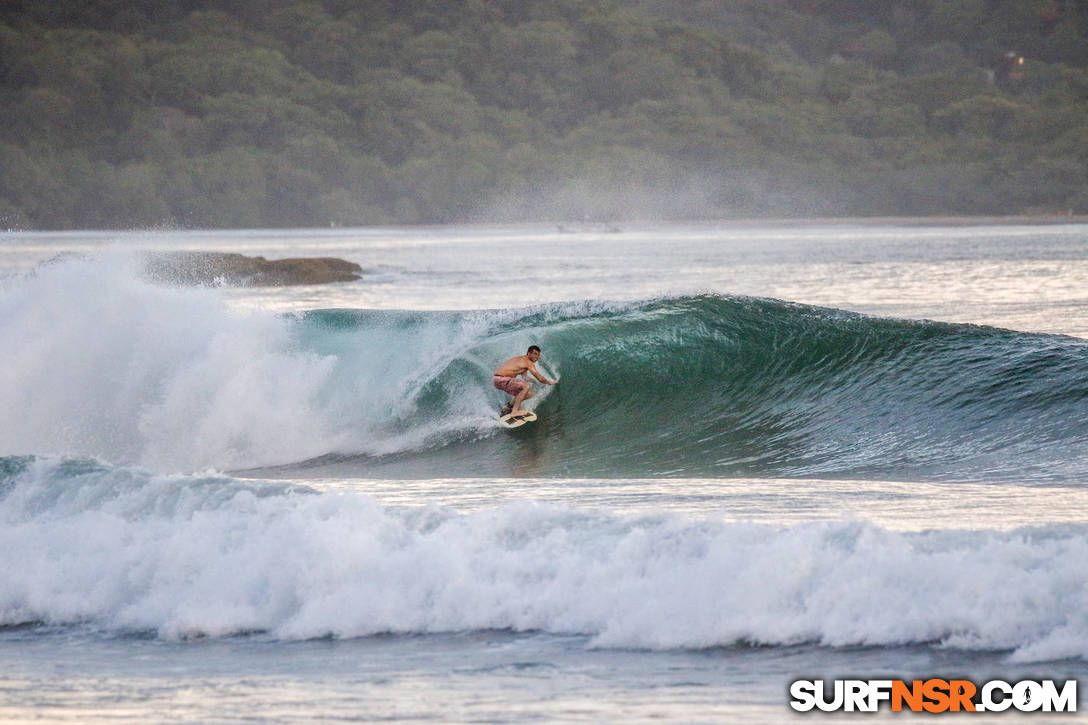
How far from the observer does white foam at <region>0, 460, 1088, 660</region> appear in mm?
7512

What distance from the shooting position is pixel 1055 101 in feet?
585

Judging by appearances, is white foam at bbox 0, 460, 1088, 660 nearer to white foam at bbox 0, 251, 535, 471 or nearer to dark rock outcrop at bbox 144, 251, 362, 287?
white foam at bbox 0, 251, 535, 471

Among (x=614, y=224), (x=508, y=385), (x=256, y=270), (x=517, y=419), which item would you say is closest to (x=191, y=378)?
(x=508, y=385)

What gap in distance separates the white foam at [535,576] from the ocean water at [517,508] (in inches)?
0.8

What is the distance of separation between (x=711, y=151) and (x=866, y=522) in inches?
6667

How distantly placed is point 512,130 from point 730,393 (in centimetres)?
16695

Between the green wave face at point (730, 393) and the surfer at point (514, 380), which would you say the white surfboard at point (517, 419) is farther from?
the green wave face at point (730, 393)

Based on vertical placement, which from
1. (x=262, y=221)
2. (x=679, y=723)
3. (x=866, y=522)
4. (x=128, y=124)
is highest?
(x=128, y=124)

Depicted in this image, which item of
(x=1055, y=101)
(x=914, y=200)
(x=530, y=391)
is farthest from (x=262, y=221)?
(x=530, y=391)

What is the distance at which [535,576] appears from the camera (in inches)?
325

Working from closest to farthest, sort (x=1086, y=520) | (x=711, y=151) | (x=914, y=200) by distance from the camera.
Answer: (x=1086, y=520) < (x=914, y=200) < (x=711, y=151)

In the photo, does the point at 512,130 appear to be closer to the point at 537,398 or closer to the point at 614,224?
the point at 614,224

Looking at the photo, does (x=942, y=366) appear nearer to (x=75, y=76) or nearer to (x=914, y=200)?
(x=914, y=200)

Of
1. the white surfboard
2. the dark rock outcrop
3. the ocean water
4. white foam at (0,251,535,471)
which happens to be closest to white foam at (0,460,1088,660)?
the ocean water
